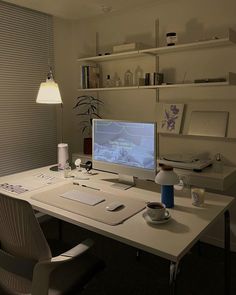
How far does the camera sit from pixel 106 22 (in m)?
3.45

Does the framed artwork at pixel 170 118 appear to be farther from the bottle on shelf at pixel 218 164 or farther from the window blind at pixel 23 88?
the window blind at pixel 23 88

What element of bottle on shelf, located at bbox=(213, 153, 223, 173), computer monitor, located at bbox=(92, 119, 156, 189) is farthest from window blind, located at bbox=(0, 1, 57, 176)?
bottle on shelf, located at bbox=(213, 153, 223, 173)

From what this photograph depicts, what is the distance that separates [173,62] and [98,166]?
1378mm

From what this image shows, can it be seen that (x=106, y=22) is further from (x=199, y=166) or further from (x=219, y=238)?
(x=219, y=238)

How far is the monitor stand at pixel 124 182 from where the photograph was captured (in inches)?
85.6

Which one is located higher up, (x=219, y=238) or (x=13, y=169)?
(x=13, y=169)

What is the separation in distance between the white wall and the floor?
40 cm

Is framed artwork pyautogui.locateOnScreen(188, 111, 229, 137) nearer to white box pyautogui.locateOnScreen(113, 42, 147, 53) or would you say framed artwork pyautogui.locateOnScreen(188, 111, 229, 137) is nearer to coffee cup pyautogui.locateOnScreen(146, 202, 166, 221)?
white box pyautogui.locateOnScreen(113, 42, 147, 53)

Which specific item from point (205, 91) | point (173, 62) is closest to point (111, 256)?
point (205, 91)

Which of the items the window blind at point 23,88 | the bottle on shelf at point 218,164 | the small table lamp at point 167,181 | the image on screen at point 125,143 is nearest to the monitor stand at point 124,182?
the image on screen at point 125,143

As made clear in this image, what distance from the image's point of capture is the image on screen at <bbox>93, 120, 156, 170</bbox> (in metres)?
1.96

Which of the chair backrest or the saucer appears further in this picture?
the saucer

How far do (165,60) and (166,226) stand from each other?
6.52 ft

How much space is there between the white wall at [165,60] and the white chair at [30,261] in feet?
5.91
